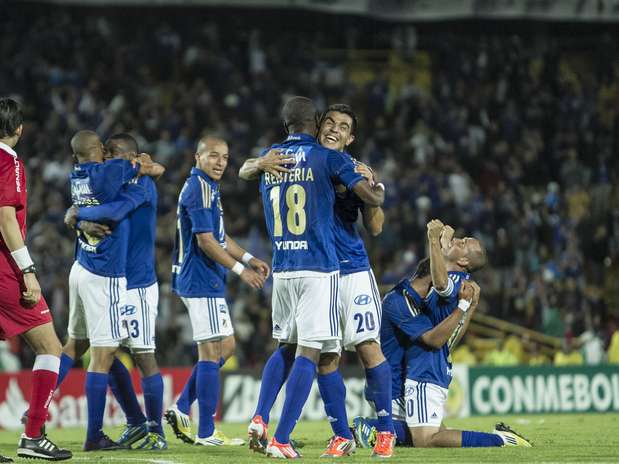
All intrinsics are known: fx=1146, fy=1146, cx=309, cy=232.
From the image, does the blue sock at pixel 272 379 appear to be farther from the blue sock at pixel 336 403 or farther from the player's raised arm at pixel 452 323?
the player's raised arm at pixel 452 323

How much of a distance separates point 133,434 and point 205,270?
4.77ft

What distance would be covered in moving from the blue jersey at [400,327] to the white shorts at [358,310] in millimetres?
1108

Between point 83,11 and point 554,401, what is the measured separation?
13.5m

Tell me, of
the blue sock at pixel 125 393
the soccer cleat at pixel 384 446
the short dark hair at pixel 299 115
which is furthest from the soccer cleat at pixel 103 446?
the short dark hair at pixel 299 115

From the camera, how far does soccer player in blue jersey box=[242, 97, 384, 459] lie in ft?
25.6

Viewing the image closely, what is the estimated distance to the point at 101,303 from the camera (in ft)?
29.8

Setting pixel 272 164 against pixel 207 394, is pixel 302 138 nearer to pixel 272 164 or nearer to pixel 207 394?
pixel 272 164

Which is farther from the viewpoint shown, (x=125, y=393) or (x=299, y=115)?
(x=125, y=393)

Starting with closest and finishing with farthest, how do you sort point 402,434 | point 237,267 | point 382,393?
1. point 382,393
2. point 237,267
3. point 402,434

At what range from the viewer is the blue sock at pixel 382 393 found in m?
8.12

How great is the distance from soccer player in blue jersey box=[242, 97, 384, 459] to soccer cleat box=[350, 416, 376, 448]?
4.13 feet

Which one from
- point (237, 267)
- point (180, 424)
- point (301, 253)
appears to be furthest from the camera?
point (180, 424)

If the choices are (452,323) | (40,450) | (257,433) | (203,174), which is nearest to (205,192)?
(203,174)

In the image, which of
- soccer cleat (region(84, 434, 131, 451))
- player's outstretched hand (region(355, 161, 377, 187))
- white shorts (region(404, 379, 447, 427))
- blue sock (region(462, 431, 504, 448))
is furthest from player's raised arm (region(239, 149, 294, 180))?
blue sock (region(462, 431, 504, 448))
